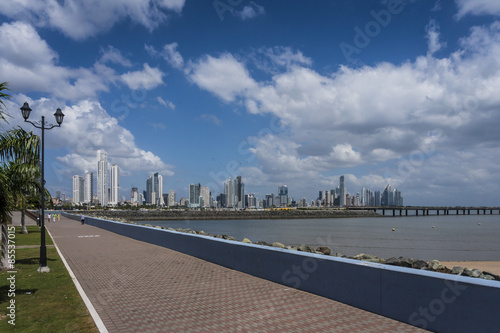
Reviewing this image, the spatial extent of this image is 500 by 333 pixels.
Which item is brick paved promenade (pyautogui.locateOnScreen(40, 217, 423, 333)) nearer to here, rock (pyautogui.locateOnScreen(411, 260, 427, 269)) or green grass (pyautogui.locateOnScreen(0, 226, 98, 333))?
green grass (pyautogui.locateOnScreen(0, 226, 98, 333))

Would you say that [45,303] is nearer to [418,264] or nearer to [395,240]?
[418,264]

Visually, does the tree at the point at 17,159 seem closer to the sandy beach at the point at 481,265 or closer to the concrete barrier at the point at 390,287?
the concrete barrier at the point at 390,287

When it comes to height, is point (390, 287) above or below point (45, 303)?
above

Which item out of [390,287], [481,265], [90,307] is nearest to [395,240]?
[481,265]

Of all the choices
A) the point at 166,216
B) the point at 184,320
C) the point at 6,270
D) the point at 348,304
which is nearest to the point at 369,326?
the point at 348,304

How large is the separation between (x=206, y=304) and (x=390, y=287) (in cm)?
348

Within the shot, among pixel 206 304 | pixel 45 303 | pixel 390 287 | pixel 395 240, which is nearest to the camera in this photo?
pixel 390 287

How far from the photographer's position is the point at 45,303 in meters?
7.57

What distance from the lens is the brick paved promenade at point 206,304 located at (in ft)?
19.3

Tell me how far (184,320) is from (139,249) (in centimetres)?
1075

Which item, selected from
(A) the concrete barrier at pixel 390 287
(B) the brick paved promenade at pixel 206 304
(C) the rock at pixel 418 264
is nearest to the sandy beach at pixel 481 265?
(C) the rock at pixel 418 264

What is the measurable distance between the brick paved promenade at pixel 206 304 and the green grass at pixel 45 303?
374 mm

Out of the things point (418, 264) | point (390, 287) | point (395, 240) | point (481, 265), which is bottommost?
point (395, 240)

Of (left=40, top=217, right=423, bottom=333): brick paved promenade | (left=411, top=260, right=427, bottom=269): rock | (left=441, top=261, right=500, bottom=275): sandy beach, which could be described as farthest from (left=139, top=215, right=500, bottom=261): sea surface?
(left=40, top=217, right=423, bottom=333): brick paved promenade
